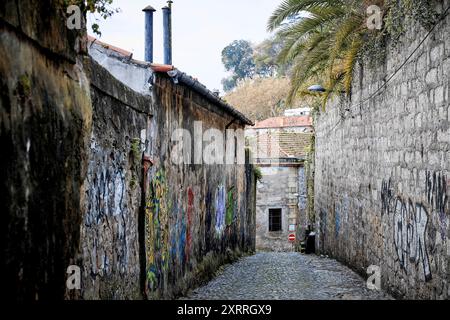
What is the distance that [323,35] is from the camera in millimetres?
11023

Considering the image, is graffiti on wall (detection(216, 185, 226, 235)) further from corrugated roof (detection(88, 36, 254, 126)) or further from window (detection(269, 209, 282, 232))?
window (detection(269, 209, 282, 232))

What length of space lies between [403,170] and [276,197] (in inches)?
844

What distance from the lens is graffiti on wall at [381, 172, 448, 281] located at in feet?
21.1

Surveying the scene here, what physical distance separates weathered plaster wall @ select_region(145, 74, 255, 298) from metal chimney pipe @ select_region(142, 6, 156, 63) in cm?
96

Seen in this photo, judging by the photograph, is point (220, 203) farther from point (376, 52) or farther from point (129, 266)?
point (129, 266)

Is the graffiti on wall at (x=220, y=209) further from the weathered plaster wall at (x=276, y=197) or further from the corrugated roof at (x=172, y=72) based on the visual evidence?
the weathered plaster wall at (x=276, y=197)

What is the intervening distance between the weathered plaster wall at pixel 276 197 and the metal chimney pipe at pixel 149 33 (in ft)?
63.8

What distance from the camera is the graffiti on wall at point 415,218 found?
21.1ft

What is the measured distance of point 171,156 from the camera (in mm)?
8594

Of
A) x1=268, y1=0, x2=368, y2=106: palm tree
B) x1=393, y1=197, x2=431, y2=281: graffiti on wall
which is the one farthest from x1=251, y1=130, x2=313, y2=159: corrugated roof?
x1=393, y1=197, x2=431, y2=281: graffiti on wall

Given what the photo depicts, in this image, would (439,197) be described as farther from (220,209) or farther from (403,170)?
(220,209)

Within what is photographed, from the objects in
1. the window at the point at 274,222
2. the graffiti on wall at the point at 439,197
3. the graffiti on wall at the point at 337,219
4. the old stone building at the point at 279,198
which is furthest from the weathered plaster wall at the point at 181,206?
the window at the point at 274,222

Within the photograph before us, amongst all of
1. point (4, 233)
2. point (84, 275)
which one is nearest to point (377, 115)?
point (84, 275)
